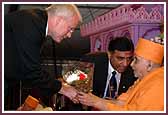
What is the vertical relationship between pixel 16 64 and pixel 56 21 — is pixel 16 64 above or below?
below

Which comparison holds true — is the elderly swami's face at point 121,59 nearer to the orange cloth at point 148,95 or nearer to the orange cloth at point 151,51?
the orange cloth at point 151,51

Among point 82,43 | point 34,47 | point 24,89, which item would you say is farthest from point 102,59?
point 82,43

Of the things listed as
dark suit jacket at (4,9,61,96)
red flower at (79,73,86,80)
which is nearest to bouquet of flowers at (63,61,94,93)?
red flower at (79,73,86,80)

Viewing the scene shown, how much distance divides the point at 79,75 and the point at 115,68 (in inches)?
22.4

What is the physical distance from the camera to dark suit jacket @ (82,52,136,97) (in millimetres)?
2293

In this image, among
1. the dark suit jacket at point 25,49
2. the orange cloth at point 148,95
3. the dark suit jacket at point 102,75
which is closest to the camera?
the orange cloth at point 148,95

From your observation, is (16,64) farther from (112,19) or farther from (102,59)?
(112,19)

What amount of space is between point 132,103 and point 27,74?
18.8 inches

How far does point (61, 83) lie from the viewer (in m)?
1.90

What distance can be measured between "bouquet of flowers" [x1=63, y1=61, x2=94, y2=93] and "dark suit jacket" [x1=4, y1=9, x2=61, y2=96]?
0.40ft

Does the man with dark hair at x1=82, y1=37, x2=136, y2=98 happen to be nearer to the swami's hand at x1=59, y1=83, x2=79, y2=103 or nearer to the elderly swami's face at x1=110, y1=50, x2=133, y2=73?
the elderly swami's face at x1=110, y1=50, x2=133, y2=73

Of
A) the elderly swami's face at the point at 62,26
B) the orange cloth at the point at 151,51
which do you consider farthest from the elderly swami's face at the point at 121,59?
the elderly swami's face at the point at 62,26

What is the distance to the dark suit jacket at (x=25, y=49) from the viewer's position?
1.73 meters

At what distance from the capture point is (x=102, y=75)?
239 cm
